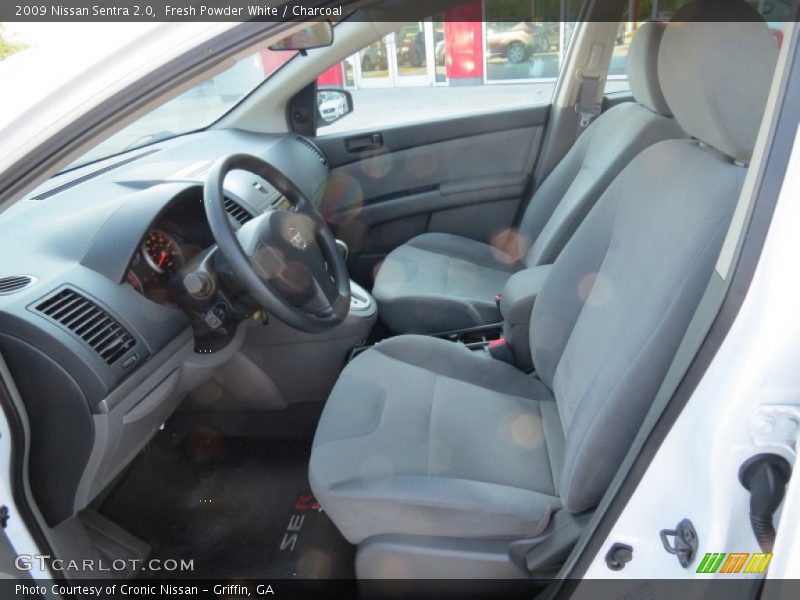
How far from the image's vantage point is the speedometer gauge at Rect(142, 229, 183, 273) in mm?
1581

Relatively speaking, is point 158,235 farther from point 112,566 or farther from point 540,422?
point 540,422

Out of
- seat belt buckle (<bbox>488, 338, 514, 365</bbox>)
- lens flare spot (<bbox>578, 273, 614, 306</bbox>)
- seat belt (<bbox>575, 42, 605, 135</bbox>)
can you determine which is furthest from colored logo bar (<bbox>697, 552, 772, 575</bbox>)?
seat belt (<bbox>575, 42, 605, 135</bbox>)

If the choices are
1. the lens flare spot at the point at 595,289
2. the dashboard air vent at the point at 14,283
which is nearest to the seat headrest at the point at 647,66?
the lens flare spot at the point at 595,289

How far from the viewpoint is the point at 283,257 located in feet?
5.06

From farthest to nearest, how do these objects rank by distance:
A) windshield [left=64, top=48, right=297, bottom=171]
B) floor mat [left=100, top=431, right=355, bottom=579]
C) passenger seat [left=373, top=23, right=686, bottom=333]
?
1. windshield [left=64, top=48, right=297, bottom=171]
2. passenger seat [left=373, top=23, right=686, bottom=333]
3. floor mat [left=100, top=431, right=355, bottom=579]

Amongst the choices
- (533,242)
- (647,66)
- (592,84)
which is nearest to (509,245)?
(533,242)

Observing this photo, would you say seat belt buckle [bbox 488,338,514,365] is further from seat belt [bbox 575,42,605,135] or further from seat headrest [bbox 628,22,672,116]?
seat belt [bbox 575,42,605,135]

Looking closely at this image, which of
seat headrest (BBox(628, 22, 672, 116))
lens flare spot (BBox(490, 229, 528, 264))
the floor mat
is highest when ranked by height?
seat headrest (BBox(628, 22, 672, 116))

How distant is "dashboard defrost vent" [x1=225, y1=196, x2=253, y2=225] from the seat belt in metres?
1.58

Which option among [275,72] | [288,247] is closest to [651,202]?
[288,247]

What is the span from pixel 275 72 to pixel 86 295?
1625 mm

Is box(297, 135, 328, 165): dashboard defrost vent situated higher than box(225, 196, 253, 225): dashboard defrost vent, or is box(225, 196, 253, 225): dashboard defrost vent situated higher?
box(225, 196, 253, 225): dashboard defrost vent

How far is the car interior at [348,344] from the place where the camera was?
3.81 feet

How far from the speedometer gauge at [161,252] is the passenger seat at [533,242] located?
2.68ft
